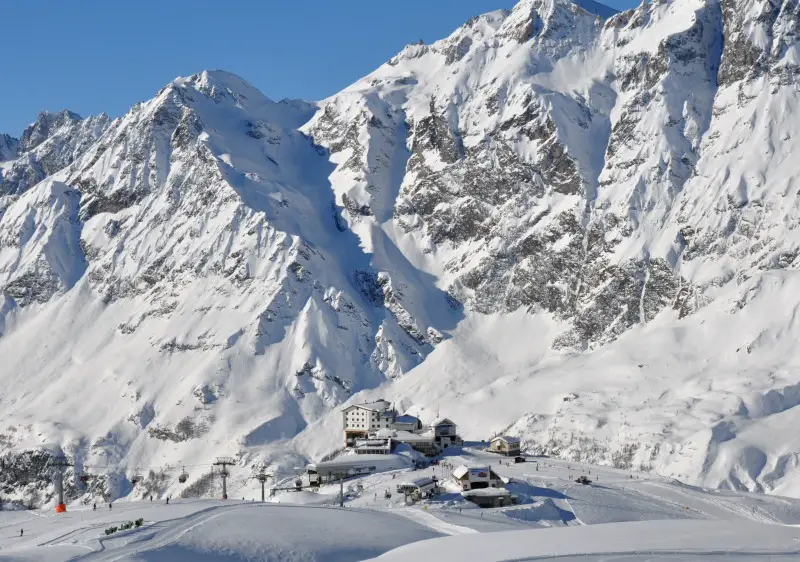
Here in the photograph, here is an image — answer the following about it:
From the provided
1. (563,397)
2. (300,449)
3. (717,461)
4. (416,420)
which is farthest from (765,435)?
(300,449)

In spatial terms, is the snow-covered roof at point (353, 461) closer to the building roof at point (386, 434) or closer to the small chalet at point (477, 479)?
the building roof at point (386, 434)

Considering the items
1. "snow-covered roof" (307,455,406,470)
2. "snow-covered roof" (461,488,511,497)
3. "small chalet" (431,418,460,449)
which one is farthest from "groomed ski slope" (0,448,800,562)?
"small chalet" (431,418,460,449)

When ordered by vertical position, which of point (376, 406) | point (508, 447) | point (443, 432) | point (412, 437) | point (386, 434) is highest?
point (376, 406)

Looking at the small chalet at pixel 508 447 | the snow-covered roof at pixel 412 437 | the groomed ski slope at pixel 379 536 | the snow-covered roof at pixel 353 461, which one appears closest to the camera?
the groomed ski slope at pixel 379 536

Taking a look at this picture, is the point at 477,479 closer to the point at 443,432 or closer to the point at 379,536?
the point at 379,536

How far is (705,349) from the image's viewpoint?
7628 inches

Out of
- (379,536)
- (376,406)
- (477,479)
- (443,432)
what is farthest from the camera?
(376,406)

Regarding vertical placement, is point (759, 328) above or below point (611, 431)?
above

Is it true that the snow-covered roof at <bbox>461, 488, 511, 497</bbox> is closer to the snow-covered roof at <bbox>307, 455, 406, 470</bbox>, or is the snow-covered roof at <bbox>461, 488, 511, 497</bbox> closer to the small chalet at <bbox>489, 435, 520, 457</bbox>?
the snow-covered roof at <bbox>307, 455, 406, 470</bbox>

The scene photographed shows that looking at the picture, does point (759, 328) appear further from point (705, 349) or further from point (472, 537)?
point (472, 537)

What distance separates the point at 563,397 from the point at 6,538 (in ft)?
412

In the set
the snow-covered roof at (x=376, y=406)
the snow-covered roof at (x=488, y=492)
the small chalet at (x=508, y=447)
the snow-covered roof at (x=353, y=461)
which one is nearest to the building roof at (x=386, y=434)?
the snow-covered roof at (x=353, y=461)

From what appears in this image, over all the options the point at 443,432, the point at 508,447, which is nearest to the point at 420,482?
the point at 508,447

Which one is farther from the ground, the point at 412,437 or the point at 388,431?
the point at 388,431
